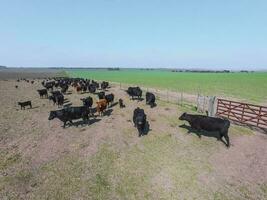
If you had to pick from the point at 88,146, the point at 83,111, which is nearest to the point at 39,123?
the point at 83,111

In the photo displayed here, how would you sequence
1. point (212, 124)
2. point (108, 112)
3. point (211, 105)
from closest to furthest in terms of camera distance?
point (212, 124) → point (211, 105) → point (108, 112)

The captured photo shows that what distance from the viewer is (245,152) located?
13.3m

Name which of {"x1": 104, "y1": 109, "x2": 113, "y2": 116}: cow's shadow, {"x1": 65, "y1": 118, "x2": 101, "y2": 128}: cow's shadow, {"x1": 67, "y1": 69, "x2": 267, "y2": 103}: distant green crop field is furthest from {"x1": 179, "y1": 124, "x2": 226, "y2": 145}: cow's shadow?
{"x1": 67, "y1": 69, "x2": 267, "y2": 103}: distant green crop field

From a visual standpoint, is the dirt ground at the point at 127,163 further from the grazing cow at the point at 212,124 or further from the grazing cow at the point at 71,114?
the grazing cow at the point at 71,114

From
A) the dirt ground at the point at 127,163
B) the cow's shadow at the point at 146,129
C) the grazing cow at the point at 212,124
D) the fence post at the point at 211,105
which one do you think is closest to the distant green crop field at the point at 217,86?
the fence post at the point at 211,105

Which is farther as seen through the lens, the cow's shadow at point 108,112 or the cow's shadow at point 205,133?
the cow's shadow at point 108,112

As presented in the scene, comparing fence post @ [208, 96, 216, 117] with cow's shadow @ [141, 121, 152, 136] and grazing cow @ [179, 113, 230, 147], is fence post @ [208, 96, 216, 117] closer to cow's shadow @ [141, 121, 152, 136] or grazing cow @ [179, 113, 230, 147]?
grazing cow @ [179, 113, 230, 147]

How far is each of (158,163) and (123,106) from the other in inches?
481

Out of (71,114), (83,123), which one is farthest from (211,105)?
(71,114)

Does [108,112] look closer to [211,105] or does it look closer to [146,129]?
[146,129]

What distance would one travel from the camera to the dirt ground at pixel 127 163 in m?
9.91

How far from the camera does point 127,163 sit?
1198 cm

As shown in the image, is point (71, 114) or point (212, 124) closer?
point (212, 124)

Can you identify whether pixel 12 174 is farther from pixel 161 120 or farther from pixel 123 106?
pixel 123 106
